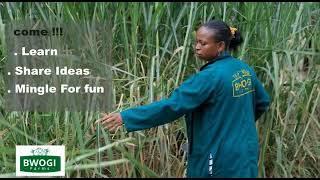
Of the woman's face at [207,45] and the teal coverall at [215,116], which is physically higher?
the woman's face at [207,45]

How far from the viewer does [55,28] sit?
293 centimetres

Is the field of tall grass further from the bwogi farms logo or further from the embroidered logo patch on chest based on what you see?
the embroidered logo patch on chest

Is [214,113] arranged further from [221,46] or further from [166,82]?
[166,82]

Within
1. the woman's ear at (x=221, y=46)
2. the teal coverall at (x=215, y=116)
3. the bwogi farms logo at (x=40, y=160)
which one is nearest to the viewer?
the teal coverall at (x=215, y=116)

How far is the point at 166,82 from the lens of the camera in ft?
9.53

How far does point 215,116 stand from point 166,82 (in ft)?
2.47

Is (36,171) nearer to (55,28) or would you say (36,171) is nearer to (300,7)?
(55,28)

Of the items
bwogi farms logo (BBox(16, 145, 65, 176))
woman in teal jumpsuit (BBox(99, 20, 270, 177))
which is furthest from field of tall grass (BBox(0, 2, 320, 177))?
woman in teal jumpsuit (BBox(99, 20, 270, 177))

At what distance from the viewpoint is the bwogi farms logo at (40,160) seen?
2816 millimetres

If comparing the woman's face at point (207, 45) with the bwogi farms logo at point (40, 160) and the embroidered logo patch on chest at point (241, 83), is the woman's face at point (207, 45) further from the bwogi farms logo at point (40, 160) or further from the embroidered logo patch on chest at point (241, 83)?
the bwogi farms logo at point (40, 160)

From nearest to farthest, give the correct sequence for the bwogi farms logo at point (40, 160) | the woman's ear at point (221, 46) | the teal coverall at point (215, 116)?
the teal coverall at point (215, 116) → the woman's ear at point (221, 46) → the bwogi farms logo at point (40, 160)

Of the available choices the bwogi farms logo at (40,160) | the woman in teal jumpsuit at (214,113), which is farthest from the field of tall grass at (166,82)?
the woman in teal jumpsuit at (214,113)

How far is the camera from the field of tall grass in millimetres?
2852

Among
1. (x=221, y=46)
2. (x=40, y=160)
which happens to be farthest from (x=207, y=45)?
(x=40, y=160)
